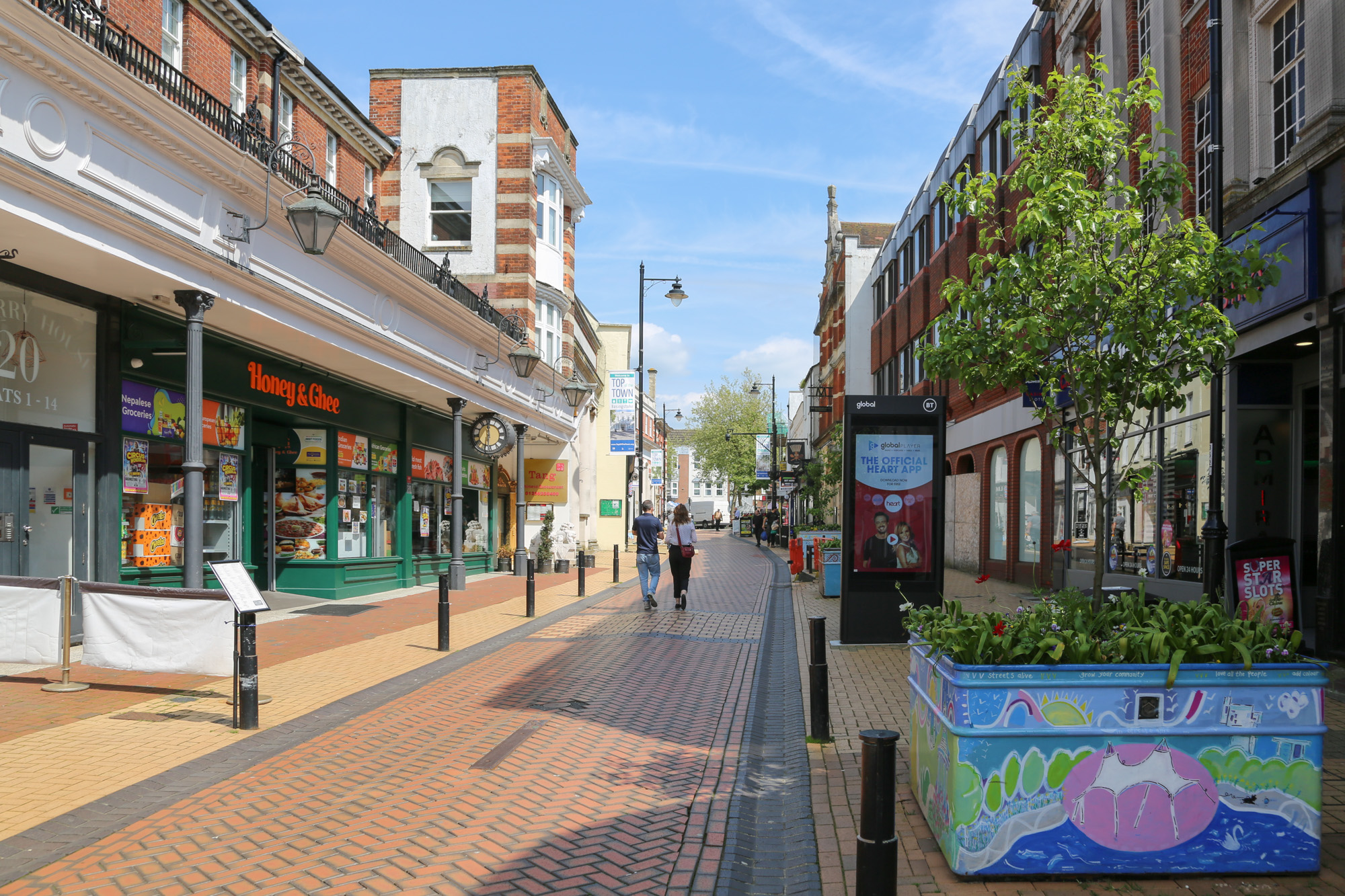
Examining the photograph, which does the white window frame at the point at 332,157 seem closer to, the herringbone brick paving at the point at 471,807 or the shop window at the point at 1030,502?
the herringbone brick paving at the point at 471,807

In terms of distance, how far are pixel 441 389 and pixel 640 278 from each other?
18521 mm

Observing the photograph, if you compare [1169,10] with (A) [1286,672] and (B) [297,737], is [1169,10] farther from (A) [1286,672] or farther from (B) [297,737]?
(B) [297,737]

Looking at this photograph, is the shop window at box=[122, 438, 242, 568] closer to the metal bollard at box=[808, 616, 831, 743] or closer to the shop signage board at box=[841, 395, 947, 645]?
the shop signage board at box=[841, 395, 947, 645]

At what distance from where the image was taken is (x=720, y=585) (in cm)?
2166

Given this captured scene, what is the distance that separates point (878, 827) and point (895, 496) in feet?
26.7

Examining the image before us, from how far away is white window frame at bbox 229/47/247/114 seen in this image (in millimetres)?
15406

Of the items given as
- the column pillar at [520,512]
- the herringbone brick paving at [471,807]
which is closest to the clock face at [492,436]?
the column pillar at [520,512]

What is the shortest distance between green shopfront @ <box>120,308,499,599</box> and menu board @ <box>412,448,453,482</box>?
1.9 inches

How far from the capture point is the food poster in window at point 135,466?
1193 centimetres

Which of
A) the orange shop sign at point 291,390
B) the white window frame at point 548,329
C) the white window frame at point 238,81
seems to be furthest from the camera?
the white window frame at point 548,329

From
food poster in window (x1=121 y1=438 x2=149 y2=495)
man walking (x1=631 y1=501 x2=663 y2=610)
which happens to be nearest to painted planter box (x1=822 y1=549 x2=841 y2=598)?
man walking (x1=631 y1=501 x2=663 y2=610)

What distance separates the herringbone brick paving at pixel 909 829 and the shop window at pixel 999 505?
599 inches

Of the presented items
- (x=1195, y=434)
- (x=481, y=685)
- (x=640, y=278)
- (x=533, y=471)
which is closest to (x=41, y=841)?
(x=481, y=685)

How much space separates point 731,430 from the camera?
7812 cm
